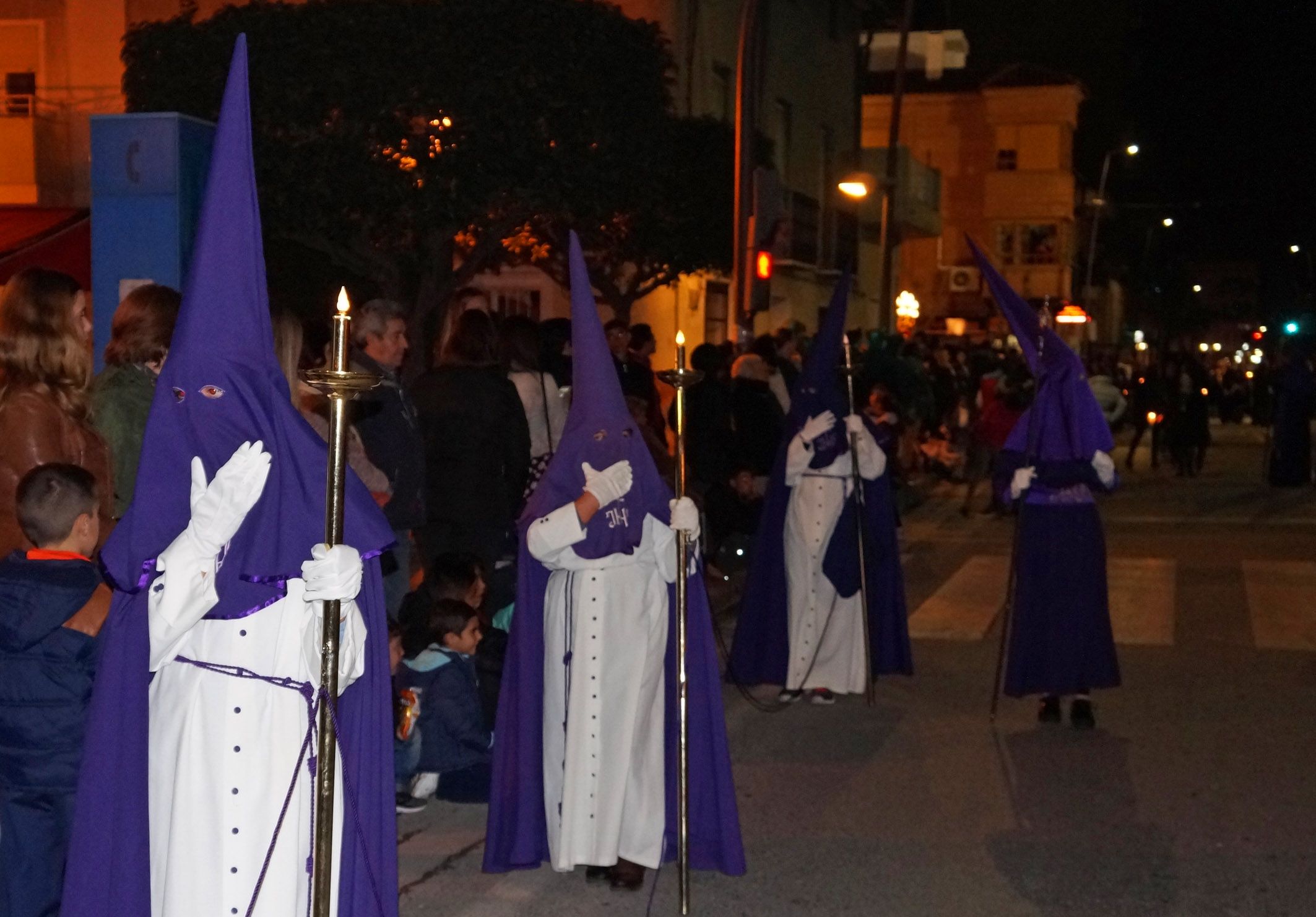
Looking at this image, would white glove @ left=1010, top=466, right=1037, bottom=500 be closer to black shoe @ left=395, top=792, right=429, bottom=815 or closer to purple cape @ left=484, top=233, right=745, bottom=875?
purple cape @ left=484, top=233, right=745, bottom=875

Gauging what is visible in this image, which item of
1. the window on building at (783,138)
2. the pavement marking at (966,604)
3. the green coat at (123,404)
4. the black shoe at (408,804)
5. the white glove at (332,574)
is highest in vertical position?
the window on building at (783,138)

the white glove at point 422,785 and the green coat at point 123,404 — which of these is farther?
the white glove at point 422,785

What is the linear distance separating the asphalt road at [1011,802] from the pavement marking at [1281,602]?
47 mm

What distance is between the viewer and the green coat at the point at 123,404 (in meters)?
5.53

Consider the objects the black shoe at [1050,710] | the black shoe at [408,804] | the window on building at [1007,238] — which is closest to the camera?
the black shoe at [408,804]

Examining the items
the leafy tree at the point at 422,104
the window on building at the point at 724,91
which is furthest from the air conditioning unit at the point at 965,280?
the leafy tree at the point at 422,104

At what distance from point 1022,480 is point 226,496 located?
17.7 feet

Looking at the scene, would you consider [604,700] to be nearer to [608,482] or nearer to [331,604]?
[608,482]

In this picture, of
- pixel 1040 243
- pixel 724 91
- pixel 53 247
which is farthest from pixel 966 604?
pixel 1040 243

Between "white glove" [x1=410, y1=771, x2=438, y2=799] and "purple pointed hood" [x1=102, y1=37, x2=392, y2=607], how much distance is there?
3.33 m

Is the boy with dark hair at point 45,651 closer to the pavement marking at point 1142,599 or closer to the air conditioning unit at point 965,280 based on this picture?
the pavement marking at point 1142,599

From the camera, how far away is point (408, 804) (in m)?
6.80

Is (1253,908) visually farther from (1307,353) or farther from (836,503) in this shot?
(1307,353)

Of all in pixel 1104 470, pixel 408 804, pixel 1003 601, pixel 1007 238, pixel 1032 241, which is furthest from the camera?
pixel 1007 238
